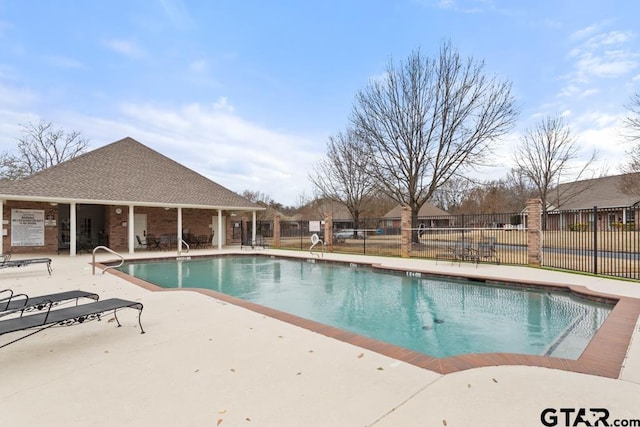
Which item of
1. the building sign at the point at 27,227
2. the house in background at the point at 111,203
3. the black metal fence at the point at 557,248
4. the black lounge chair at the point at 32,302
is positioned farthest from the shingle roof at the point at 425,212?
the black lounge chair at the point at 32,302

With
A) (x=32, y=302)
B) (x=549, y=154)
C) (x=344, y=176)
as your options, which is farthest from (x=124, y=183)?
(x=549, y=154)

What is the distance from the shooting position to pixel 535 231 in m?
10.6

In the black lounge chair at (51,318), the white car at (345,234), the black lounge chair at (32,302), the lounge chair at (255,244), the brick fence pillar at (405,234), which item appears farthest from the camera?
the white car at (345,234)

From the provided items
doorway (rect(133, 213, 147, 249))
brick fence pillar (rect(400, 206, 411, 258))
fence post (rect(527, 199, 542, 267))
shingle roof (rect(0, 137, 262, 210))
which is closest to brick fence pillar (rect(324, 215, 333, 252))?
brick fence pillar (rect(400, 206, 411, 258))

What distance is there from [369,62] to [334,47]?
2520 mm

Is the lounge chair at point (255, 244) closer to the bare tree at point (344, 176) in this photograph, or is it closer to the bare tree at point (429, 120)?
the bare tree at point (344, 176)

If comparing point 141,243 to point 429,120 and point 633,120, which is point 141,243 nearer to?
point 429,120

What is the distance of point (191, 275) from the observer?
10758 mm

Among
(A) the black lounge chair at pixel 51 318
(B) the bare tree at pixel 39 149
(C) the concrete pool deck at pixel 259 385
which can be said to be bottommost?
(C) the concrete pool deck at pixel 259 385

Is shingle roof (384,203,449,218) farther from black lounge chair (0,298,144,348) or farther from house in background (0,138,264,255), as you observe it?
black lounge chair (0,298,144,348)

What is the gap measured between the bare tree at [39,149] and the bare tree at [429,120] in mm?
25688

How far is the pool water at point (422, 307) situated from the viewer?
15.8ft

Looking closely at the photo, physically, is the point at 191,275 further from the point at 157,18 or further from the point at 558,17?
the point at 558,17

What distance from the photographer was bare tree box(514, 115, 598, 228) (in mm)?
25656
